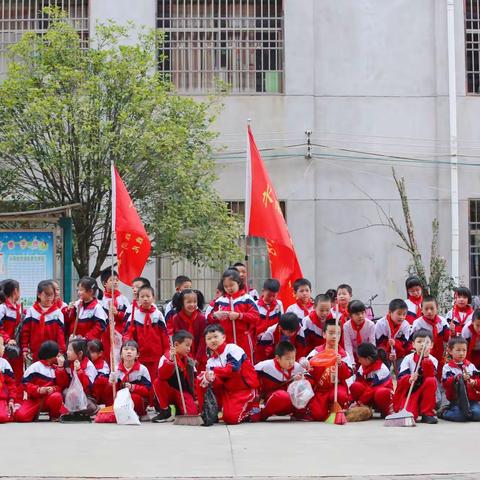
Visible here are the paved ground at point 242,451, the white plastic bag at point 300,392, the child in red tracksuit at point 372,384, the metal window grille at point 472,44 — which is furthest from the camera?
the metal window grille at point 472,44

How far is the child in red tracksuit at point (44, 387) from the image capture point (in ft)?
32.5

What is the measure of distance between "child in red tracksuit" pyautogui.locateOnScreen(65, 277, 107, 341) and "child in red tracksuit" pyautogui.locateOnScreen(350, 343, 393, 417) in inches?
110

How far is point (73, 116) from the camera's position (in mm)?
14047

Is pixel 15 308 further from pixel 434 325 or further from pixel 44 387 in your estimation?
pixel 434 325

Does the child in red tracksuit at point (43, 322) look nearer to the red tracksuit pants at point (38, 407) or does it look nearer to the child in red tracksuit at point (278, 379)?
the red tracksuit pants at point (38, 407)

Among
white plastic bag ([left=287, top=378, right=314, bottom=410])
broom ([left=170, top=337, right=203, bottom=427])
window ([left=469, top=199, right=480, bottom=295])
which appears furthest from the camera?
window ([left=469, top=199, right=480, bottom=295])

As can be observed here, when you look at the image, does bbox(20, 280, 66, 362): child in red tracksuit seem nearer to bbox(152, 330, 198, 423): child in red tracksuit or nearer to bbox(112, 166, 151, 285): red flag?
bbox(112, 166, 151, 285): red flag

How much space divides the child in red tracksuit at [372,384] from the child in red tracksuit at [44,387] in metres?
2.99

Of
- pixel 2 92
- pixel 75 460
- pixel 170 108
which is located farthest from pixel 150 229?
pixel 75 460

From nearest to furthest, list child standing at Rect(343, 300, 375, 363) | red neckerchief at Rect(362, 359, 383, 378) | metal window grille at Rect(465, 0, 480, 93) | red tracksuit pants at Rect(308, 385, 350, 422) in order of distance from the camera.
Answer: red tracksuit pants at Rect(308, 385, 350, 422) < red neckerchief at Rect(362, 359, 383, 378) < child standing at Rect(343, 300, 375, 363) < metal window grille at Rect(465, 0, 480, 93)

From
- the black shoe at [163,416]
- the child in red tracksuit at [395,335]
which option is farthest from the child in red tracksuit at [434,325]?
the black shoe at [163,416]

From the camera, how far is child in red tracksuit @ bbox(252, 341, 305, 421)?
9.85 metres

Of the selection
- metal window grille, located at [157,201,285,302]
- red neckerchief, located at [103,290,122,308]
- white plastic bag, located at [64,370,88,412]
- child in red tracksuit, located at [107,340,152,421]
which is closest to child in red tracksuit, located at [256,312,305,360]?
child in red tracksuit, located at [107,340,152,421]

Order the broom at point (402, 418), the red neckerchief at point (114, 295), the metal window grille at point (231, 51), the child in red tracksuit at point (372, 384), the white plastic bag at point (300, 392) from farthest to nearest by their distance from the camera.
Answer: the metal window grille at point (231, 51) → the red neckerchief at point (114, 295) → the child in red tracksuit at point (372, 384) → the white plastic bag at point (300, 392) → the broom at point (402, 418)
